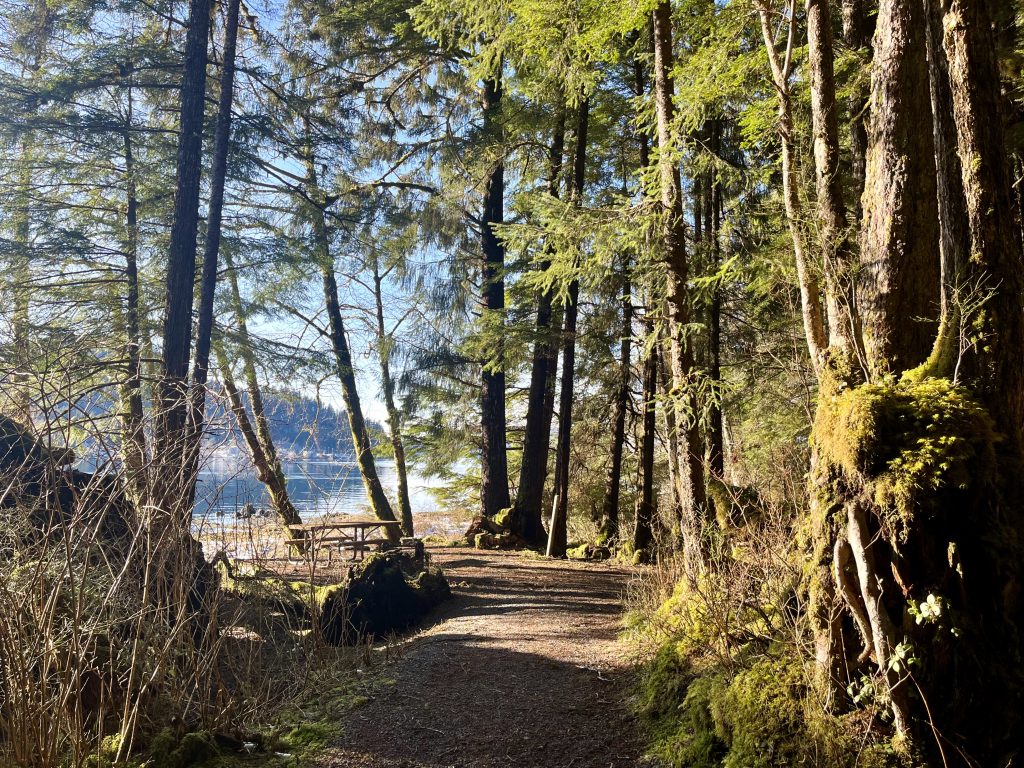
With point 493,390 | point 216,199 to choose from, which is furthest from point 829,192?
point 493,390

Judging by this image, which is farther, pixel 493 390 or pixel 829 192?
pixel 493 390

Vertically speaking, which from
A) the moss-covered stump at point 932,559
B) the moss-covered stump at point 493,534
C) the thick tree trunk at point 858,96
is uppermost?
the thick tree trunk at point 858,96

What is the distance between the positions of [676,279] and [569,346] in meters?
5.23

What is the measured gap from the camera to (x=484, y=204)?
567 inches

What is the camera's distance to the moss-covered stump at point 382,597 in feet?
25.3

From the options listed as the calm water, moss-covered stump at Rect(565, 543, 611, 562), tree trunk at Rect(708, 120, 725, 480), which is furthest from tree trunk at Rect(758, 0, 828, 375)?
moss-covered stump at Rect(565, 543, 611, 562)

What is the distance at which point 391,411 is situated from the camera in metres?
15.1

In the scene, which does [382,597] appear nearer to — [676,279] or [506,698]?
[506,698]

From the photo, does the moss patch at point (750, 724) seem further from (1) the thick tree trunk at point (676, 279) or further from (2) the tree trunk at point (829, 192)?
(1) the thick tree trunk at point (676, 279)

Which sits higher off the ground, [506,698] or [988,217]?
[988,217]

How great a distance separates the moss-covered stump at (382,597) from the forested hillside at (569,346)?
0.18ft

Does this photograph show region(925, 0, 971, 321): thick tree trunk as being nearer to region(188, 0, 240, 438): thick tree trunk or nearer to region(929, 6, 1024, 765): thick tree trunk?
region(929, 6, 1024, 765): thick tree trunk

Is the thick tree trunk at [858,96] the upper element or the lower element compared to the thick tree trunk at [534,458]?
upper

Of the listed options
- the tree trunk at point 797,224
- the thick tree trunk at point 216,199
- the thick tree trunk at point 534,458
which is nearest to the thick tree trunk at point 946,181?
the tree trunk at point 797,224
